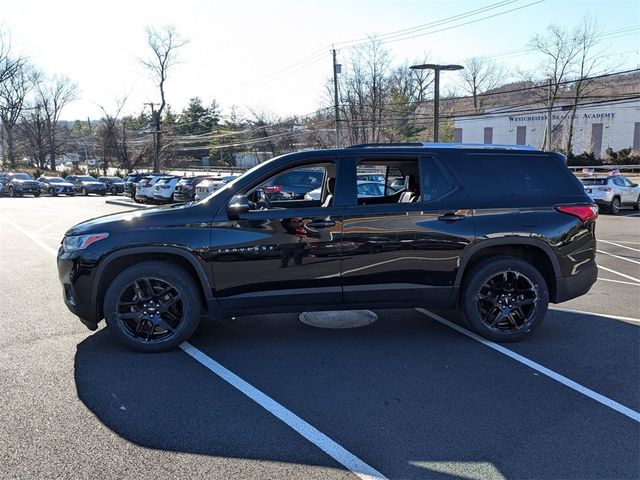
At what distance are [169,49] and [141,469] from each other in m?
61.5

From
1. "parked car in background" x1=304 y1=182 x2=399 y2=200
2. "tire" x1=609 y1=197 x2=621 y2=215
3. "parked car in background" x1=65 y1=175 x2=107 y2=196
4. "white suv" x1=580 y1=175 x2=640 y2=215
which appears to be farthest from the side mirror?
"parked car in background" x1=65 y1=175 x2=107 y2=196

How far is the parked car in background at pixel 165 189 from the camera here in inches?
1027

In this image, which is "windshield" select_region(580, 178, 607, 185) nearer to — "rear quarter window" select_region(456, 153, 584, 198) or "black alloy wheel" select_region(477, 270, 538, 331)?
"rear quarter window" select_region(456, 153, 584, 198)

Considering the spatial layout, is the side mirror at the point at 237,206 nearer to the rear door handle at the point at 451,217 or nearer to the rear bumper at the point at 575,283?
the rear door handle at the point at 451,217

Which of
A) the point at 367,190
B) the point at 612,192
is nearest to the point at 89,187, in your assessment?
the point at 612,192

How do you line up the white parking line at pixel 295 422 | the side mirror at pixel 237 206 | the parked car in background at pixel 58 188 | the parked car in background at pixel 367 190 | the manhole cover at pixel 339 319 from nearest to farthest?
the white parking line at pixel 295 422
the side mirror at pixel 237 206
the manhole cover at pixel 339 319
the parked car in background at pixel 367 190
the parked car in background at pixel 58 188

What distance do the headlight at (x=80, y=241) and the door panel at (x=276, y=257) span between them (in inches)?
40.0

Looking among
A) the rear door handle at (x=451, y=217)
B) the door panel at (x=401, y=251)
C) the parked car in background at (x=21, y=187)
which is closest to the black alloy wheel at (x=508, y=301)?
the door panel at (x=401, y=251)

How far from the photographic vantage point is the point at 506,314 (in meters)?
4.98

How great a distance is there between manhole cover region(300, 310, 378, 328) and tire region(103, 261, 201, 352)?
1.46 meters

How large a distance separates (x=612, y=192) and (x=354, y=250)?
63.8ft

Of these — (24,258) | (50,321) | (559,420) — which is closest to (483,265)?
(559,420)

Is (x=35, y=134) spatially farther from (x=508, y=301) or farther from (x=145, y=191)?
(x=508, y=301)

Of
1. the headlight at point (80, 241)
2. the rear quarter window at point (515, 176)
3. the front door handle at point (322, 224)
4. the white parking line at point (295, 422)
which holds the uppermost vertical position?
the rear quarter window at point (515, 176)
